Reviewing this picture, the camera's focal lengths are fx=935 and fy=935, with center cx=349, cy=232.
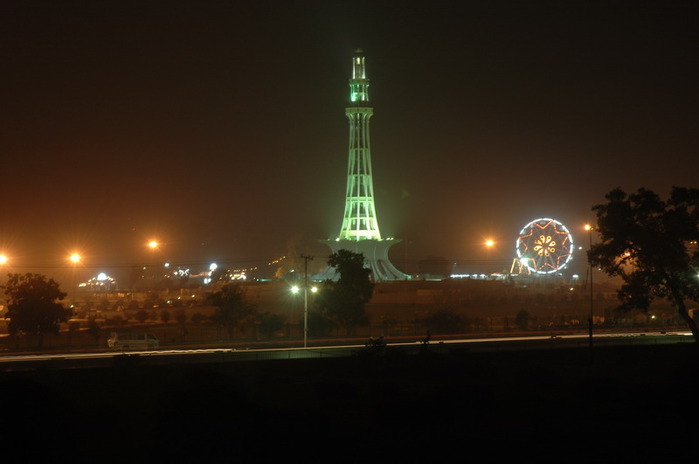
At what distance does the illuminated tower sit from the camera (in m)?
80.4

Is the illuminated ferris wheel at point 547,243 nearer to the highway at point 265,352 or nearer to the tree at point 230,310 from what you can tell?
the highway at point 265,352

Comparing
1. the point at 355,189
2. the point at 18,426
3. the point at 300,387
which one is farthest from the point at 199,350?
the point at 355,189

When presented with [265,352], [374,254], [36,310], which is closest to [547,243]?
[374,254]

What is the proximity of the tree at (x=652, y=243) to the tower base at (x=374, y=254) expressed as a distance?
39188 millimetres

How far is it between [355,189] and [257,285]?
41.0ft

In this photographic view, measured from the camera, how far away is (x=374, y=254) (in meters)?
82.1

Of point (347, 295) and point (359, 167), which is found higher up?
point (359, 167)

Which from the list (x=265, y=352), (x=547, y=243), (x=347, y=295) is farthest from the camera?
(x=547, y=243)

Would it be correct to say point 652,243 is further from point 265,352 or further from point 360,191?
point 360,191

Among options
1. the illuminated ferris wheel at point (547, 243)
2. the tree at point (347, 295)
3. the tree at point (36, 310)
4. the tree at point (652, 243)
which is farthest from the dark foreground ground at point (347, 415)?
the illuminated ferris wheel at point (547, 243)

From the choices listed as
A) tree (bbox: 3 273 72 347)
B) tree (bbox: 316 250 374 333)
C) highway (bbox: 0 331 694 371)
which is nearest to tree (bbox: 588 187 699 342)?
highway (bbox: 0 331 694 371)

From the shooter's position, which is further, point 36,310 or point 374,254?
point 374,254

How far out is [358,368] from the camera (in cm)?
3309

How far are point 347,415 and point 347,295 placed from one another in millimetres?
29114
